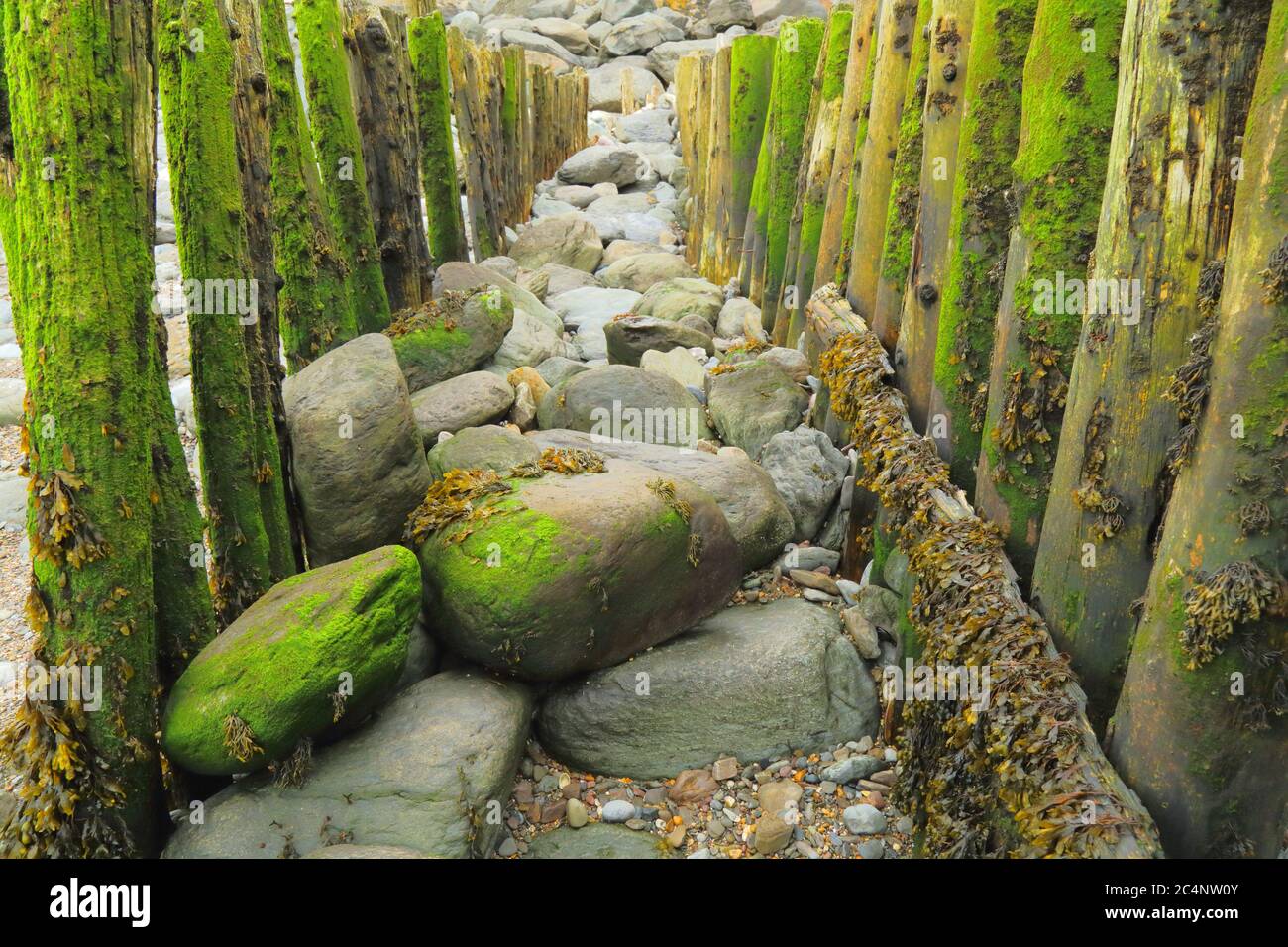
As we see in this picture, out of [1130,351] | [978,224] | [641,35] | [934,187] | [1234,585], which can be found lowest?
[1234,585]

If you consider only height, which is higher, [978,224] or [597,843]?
[978,224]

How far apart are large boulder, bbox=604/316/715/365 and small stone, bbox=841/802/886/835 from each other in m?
4.93

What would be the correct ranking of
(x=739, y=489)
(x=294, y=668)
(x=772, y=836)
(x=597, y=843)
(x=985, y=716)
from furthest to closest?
→ (x=739, y=489) → (x=597, y=843) → (x=772, y=836) → (x=294, y=668) → (x=985, y=716)

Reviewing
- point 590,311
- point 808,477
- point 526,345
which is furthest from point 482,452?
point 590,311

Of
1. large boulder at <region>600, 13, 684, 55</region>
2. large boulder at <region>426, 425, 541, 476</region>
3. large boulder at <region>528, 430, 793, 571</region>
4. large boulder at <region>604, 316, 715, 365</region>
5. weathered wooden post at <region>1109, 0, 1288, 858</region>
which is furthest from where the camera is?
large boulder at <region>600, 13, 684, 55</region>

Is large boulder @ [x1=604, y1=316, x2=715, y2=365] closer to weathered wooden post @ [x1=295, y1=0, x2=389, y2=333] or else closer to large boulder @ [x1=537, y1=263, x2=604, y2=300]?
weathered wooden post @ [x1=295, y1=0, x2=389, y2=333]

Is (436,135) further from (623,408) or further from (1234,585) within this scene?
(1234,585)

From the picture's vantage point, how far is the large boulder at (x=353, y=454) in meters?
5.02

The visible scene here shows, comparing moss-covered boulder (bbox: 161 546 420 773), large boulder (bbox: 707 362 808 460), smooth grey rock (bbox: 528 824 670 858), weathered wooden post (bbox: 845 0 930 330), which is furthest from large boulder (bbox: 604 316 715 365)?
smooth grey rock (bbox: 528 824 670 858)

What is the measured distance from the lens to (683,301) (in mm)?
9852

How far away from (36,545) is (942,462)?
3.81m

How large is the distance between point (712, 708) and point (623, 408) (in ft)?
8.56

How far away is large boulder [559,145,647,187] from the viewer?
1942 cm

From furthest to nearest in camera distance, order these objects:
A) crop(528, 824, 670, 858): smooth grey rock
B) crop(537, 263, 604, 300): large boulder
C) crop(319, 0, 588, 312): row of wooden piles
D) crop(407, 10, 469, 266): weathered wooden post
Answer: crop(537, 263, 604, 300): large boulder, crop(407, 10, 469, 266): weathered wooden post, crop(319, 0, 588, 312): row of wooden piles, crop(528, 824, 670, 858): smooth grey rock
